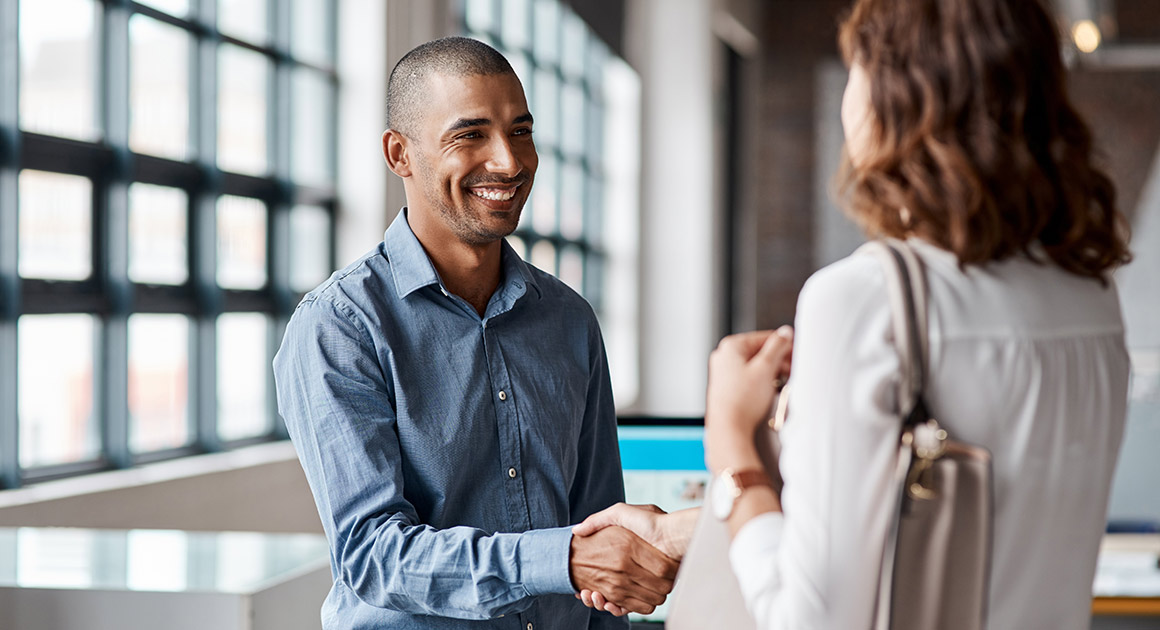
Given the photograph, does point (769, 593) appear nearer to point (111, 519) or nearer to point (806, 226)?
point (111, 519)

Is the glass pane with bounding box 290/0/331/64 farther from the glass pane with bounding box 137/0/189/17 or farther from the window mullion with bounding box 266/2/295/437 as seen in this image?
the glass pane with bounding box 137/0/189/17

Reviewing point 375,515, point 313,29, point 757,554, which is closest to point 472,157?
point 375,515

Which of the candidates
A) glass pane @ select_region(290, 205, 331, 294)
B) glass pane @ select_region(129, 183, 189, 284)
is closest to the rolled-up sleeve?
glass pane @ select_region(129, 183, 189, 284)

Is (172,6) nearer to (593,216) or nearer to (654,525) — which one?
(654,525)

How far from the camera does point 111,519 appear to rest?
3385mm

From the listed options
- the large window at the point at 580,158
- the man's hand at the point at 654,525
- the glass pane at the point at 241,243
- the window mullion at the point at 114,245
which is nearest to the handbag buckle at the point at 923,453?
the man's hand at the point at 654,525

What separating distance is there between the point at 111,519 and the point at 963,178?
307 centimetres

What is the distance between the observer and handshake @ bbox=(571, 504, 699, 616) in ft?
4.20

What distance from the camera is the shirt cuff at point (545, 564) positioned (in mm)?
1261

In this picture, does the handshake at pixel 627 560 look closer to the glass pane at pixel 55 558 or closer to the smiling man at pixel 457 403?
the smiling man at pixel 457 403

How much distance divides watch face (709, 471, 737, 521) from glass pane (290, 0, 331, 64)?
14.3ft

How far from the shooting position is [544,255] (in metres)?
7.79

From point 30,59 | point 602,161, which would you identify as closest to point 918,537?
point 30,59

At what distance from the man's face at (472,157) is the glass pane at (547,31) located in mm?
6442
